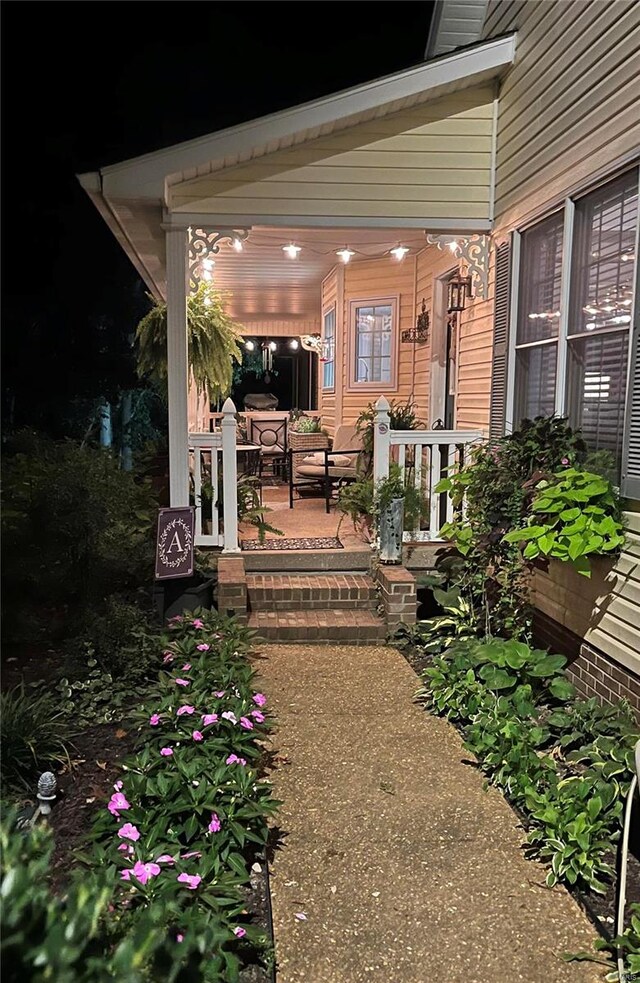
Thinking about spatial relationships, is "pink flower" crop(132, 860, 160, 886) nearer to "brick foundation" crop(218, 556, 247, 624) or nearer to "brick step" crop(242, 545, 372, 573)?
"brick foundation" crop(218, 556, 247, 624)

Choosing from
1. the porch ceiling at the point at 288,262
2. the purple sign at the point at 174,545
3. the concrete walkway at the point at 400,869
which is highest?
the porch ceiling at the point at 288,262

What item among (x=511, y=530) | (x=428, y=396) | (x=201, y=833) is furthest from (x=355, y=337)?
(x=201, y=833)

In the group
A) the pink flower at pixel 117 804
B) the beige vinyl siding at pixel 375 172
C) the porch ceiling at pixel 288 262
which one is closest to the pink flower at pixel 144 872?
the pink flower at pixel 117 804

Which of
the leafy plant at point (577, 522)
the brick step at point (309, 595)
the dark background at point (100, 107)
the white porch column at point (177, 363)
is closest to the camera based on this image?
the leafy plant at point (577, 522)

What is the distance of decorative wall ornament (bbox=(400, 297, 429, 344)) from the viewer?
26.0 feet

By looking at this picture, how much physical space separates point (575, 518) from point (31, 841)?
295 cm

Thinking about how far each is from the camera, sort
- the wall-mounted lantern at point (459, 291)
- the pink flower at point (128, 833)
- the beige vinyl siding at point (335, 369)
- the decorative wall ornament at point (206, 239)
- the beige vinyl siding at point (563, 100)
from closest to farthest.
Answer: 1. the pink flower at point (128, 833)
2. the beige vinyl siding at point (563, 100)
3. the decorative wall ornament at point (206, 239)
4. the wall-mounted lantern at point (459, 291)
5. the beige vinyl siding at point (335, 369)

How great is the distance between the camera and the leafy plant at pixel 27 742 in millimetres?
2984

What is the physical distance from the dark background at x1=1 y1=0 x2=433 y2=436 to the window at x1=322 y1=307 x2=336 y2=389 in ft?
19.8

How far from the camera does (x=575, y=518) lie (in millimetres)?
3609

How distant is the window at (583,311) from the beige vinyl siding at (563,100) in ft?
0.59

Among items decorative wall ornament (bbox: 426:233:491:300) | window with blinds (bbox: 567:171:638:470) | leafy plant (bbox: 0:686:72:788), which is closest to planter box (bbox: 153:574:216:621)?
leafy plant (bbox: 0:686:72:788)

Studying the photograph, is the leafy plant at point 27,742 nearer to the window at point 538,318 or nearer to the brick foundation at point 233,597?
the brick foundation at point 233,597

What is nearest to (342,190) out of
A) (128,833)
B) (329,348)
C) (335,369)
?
(335,369)
